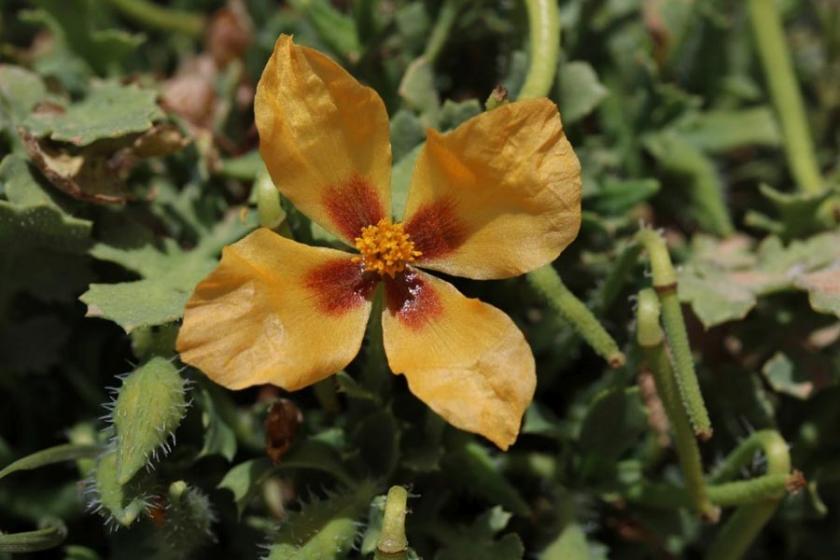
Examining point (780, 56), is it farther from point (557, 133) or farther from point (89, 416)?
point (89, 416)

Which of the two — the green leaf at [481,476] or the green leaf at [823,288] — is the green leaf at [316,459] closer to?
the green leaf at [481,476]

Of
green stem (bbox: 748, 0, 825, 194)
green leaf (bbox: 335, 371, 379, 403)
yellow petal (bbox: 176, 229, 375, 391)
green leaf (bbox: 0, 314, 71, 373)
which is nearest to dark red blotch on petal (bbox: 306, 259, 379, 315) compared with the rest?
yellow petal (bbox: 176, 229, 375, 391)

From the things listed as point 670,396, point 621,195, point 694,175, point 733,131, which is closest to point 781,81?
point 733,131

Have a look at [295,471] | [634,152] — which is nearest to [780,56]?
[634,152]

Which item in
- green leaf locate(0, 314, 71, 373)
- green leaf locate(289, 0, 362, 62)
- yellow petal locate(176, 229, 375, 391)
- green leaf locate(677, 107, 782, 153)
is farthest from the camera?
green leaf locate(677, 107, 782, 153)

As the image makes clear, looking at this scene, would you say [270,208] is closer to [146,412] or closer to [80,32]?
[146,412]

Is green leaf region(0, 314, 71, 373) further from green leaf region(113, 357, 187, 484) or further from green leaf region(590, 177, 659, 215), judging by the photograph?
green leaf region(590, 177, 659, 215)
